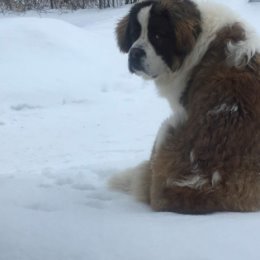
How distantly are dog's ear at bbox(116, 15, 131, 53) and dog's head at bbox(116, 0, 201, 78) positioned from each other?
24cm

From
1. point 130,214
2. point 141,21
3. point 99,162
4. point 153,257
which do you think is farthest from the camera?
point 99,162

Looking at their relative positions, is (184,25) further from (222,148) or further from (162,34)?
(222,148)

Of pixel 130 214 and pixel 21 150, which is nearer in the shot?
pixel 130 214

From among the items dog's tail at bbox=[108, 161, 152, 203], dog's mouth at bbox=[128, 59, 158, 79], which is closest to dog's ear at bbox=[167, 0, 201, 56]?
dog's mouth at bbox=[128, 59, 158, 79]

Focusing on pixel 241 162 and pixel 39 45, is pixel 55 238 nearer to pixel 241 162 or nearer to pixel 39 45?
pixel 241 162

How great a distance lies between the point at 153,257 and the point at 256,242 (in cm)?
47

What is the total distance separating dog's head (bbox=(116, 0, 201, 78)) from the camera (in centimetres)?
357

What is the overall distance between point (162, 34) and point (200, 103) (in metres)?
0.57

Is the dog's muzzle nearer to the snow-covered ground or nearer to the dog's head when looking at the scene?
the dog's head

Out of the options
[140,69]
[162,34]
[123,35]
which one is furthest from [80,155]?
[162,34]

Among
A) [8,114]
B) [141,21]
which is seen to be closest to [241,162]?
[141,21]

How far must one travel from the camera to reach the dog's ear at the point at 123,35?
407 centimetres

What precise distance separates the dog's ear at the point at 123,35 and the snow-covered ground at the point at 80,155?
1046 millimetres

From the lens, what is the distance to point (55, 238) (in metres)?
2.42
